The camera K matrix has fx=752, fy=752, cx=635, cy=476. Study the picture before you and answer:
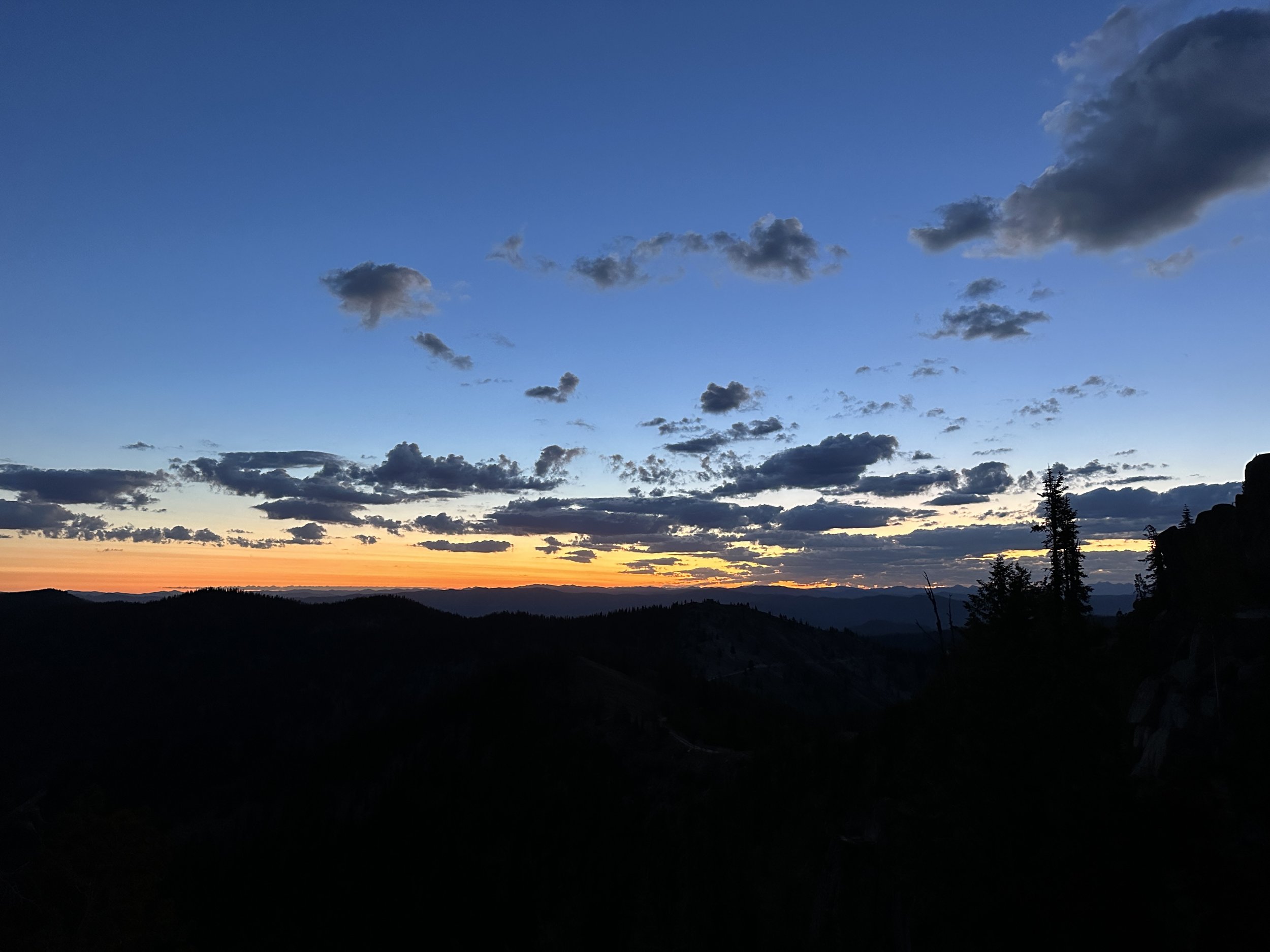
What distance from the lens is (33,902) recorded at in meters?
36.7

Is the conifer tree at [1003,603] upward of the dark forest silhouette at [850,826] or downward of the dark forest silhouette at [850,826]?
upward

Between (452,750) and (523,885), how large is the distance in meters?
53.8

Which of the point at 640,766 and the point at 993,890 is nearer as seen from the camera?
the point at 993,890

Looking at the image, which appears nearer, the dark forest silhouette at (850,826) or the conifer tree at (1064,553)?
the dark forest silhouette at (850,826)

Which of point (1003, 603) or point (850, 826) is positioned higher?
point (1003, 603)

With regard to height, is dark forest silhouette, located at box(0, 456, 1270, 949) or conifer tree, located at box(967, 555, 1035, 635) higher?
conifer tree, located at box(967, 555, 1035, 635)

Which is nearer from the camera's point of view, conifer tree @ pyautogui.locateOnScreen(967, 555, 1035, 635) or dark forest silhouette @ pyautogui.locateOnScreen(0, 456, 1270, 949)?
dark forest silhouette @ pyautogui.locateOnScreen(0, 456, 1270, 949)

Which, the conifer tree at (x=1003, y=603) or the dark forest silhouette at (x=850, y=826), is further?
the conifer tree at (x=1003, y=603)

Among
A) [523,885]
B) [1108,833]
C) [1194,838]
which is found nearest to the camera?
[1194,838]

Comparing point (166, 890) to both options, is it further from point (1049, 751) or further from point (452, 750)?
Answer: point (1049, 751)

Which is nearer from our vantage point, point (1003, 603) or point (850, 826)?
point (1003, 603)

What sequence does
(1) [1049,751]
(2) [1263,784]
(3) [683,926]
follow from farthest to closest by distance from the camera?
(3) [683,926], (1) [1049,751], (2) [1263,784]

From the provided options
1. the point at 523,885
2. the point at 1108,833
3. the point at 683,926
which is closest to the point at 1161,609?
the point at 1108,833

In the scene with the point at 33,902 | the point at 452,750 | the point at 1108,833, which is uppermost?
the point at 1108,833
